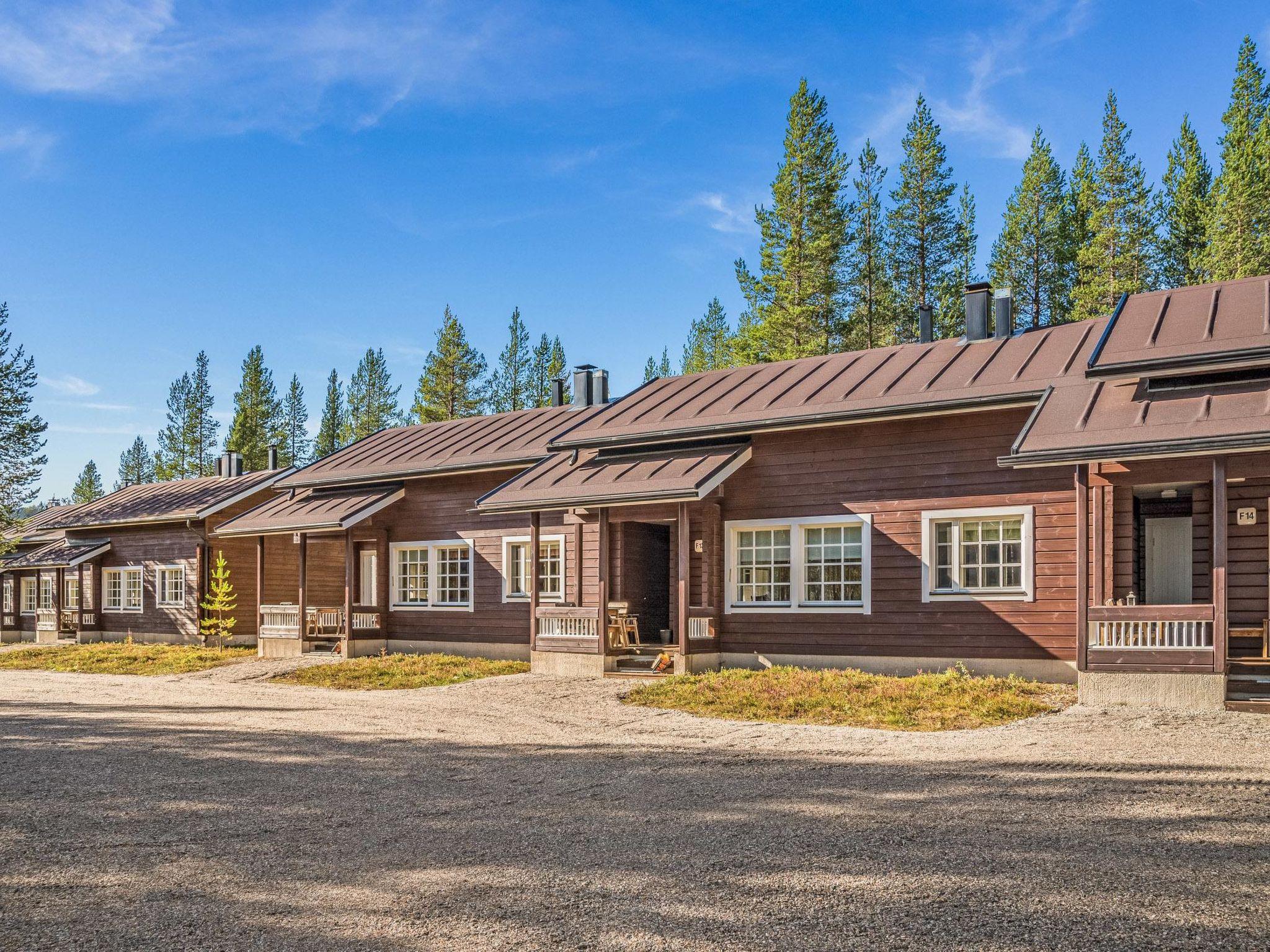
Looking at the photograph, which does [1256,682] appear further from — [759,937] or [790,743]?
[759,937]

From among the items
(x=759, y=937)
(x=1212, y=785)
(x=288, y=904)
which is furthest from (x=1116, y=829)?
(x=288, y=904)

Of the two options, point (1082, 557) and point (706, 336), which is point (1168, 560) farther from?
point (706, 336)

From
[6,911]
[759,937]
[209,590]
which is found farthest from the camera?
[209,590]

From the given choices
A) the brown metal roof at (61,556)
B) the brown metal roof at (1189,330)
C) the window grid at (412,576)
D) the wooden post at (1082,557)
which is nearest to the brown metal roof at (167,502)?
the brown metal roof at (61,556)

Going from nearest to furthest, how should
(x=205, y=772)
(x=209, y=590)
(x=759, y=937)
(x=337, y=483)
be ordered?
1. (x=759, y=937)
2. (x=205, y=772)
3. (x=337, y=483)
4. (x=209, y=590)

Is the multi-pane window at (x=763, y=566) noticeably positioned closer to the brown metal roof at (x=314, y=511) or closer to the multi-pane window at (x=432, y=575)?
the multi-pane window at (x=432, y=575)

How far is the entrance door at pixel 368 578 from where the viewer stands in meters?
24.0

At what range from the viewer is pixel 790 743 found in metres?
10.3

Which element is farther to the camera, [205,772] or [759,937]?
[205,772]

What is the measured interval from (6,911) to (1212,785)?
7.62 metres

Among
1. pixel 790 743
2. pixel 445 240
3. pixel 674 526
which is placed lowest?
pixel 790 743

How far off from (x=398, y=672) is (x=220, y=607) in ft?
33.7

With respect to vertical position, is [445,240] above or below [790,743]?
above

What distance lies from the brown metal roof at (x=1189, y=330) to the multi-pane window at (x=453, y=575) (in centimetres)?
1244
